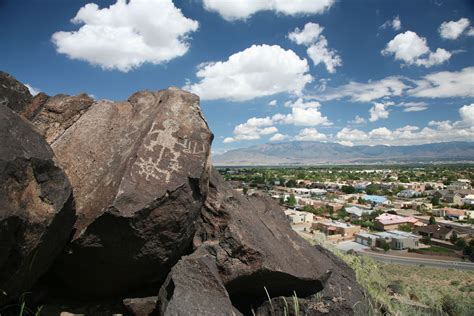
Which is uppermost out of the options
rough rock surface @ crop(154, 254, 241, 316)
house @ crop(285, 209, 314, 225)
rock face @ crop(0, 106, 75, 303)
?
rock face @ crop(0, 106, 75, 303)

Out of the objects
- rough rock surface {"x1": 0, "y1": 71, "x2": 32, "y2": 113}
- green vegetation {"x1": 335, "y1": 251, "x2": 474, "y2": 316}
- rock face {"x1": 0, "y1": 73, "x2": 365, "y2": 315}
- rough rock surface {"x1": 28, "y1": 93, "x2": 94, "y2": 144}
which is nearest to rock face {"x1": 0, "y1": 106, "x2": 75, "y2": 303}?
rock face {"x1": 0, "y1": 73, "x2": 365, "y2": 315}

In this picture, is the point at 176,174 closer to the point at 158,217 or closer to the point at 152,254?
the point at 158,217

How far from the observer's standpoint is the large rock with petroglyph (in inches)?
209

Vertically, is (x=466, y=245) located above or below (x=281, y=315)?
below

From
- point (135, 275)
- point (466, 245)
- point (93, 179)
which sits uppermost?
point (93, 179)

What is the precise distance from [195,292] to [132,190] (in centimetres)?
157

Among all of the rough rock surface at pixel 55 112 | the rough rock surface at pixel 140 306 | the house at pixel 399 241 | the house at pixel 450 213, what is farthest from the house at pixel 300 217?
the rough rock surface at pixel 140 306

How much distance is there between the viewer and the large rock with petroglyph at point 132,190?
5316 mm

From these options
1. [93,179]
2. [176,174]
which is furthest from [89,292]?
[176,174]

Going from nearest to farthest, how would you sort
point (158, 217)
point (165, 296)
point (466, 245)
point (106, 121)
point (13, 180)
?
1. point (13, 180)
2. point (165, 296)
3. point (158, 217)
4. point (106, 121)
5. point (466, 245)

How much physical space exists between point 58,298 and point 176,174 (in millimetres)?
2633

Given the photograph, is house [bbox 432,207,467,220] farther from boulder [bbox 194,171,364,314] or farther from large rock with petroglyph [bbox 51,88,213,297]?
large rock with petroglyph [bbox 51,88,213,297]

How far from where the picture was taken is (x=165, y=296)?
4945 millimetres

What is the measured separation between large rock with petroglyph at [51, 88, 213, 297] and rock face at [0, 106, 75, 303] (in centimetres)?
62
